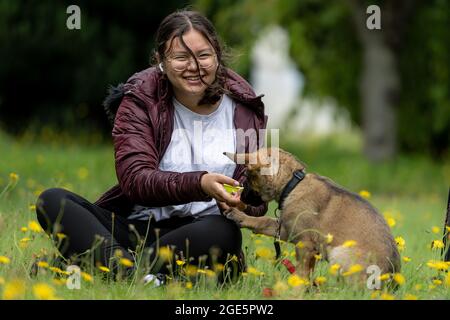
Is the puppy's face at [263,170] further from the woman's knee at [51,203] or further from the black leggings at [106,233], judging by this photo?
the woman's knee at [51,203]

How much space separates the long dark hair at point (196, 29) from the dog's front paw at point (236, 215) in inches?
21.4

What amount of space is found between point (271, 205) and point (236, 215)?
9.83ft

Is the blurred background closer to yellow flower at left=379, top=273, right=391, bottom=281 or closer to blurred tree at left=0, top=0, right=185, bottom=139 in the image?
blurred tree at left=0, top=0, right=185, bottom=139

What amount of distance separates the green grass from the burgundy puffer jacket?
40 cm

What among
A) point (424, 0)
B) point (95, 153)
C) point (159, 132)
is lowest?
point (95, 153)

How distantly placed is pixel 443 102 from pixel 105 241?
9.75m

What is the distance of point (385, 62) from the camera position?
12461 millimetres

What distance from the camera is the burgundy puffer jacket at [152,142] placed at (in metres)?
3.88

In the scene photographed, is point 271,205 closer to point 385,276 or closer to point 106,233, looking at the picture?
point 106,233

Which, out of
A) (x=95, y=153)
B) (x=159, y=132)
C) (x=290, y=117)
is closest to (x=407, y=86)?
(x=290, y=117)

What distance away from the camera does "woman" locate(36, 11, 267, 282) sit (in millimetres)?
3916

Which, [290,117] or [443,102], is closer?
[443,102]

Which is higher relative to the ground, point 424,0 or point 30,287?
point 424,0

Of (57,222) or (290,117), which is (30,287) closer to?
(57,222)
